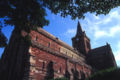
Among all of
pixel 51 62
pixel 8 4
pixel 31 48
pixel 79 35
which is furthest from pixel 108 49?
pixel 8 4

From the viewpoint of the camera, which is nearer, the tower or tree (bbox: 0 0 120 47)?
tree (bbox: 0 0 120 47)

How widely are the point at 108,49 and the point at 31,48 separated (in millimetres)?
33315

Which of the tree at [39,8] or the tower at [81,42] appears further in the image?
the tower at [81,42]

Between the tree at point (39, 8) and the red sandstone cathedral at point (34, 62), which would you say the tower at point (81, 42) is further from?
the tree at point (39, 8)

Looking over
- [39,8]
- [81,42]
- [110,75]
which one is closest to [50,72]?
[110,75]

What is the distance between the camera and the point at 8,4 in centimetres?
1045

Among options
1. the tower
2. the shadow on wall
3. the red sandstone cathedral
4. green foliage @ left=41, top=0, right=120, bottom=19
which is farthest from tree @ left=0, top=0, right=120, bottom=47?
the tower

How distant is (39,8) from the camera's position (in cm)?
1132

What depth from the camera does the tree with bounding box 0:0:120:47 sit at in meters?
9.52

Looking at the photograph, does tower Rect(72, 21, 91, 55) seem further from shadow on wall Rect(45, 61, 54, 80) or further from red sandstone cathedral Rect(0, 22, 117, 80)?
shadow on wall Rect(45, 61, 54, 80)

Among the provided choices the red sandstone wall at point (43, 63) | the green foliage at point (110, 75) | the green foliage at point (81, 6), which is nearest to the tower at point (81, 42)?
the red sandstone wall at point (43, 63)

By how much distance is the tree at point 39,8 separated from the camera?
9516 mm

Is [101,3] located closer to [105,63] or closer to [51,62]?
[51,62]

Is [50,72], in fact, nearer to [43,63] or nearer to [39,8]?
[43,63]
